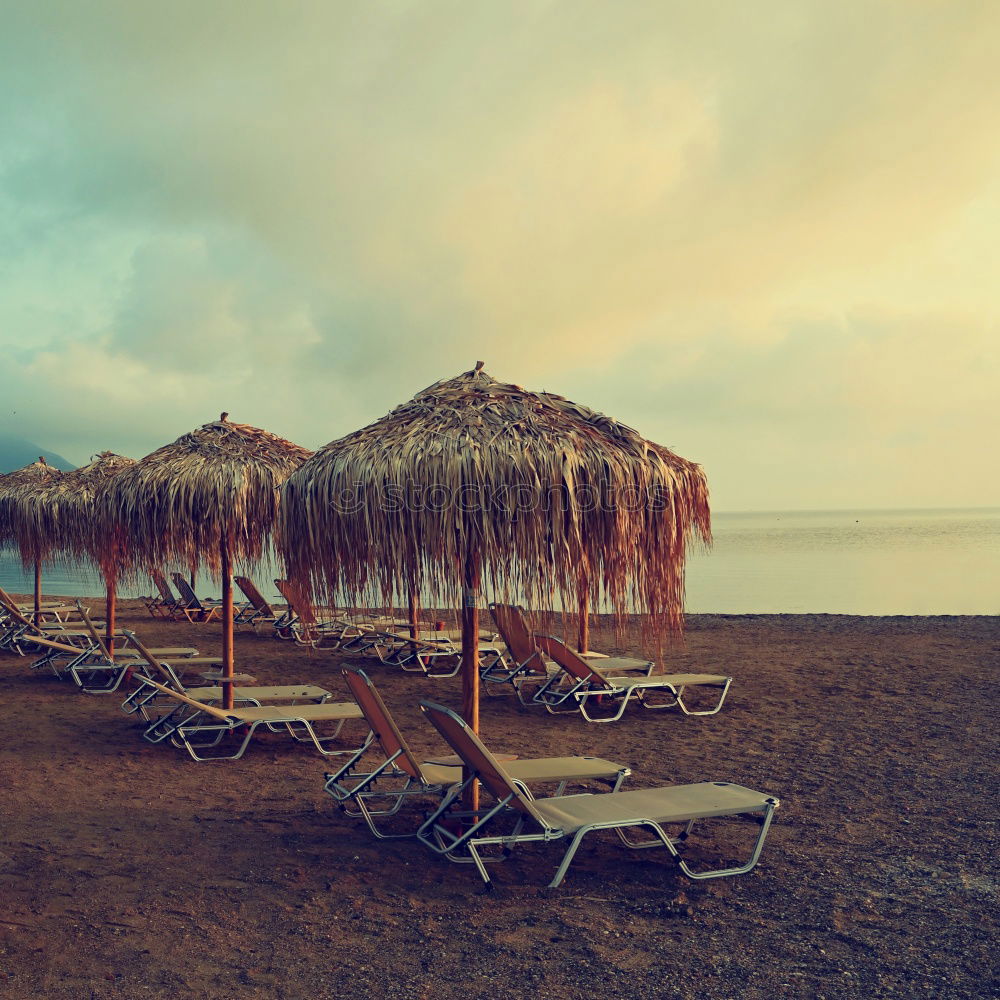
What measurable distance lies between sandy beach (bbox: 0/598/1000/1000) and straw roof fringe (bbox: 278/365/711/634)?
1239 millimetres

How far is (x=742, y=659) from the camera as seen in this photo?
11.0m

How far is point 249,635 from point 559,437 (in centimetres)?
1077

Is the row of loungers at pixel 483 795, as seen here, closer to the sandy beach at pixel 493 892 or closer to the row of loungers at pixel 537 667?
the sandy beach at pixel 493 892

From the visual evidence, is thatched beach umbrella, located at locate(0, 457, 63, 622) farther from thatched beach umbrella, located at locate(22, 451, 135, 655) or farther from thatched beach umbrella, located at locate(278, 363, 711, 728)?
thatched beach umbrella, located at locate(278, 363, 711, 728)

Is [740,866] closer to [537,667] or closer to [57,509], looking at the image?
[537,667]

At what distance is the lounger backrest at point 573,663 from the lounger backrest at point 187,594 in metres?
9.64

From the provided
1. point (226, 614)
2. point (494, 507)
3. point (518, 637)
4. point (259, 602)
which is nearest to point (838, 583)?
point (259, 602)

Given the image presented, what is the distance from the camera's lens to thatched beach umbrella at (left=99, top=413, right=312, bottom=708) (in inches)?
270

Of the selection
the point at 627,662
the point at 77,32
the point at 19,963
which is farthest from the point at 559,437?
the point at 77,32

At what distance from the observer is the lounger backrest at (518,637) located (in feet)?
27.6

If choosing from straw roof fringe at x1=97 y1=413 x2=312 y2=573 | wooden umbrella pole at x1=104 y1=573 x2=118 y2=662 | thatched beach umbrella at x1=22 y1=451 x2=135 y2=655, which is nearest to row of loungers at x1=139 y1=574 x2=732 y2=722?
straw roof fringe at x1=97 y1=413 x2=312 y2=573

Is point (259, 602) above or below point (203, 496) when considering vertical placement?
below

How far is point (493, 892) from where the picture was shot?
356cm

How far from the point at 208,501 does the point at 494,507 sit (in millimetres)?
3483
